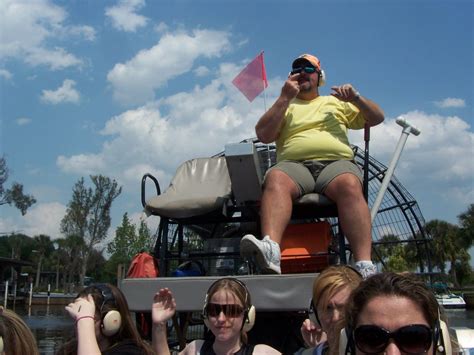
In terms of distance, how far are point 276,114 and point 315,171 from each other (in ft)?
1.95

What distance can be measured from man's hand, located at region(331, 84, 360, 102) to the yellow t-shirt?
271mm

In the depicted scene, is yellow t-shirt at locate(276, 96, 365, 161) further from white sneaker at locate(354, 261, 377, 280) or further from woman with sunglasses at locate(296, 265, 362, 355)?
woman with sunglasses at locate(296, 265, 362, 355)

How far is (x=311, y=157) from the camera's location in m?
4.43

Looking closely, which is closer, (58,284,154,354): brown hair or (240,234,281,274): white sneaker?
(58,284,154,354): brown hair

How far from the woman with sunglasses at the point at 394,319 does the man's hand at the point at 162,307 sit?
65.8 inches

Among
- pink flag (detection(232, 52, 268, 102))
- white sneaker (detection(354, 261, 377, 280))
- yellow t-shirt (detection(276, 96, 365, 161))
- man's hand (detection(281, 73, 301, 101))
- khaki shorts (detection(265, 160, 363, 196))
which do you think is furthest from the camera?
pink flag (detection(232, 52, 268, 102))

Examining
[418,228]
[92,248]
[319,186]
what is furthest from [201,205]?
[92,248]

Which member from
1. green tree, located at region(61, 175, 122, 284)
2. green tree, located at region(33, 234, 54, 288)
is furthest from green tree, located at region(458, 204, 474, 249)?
green tree, located at region(33, 234, 54, 288)

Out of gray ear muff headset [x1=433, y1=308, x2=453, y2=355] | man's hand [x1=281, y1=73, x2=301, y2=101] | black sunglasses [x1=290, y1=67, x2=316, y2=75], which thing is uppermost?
black sunglasses [x1=290, y1=67, x2=316, y2=75]

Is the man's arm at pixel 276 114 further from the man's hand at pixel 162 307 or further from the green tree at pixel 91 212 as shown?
the green tree at pixel 91 212

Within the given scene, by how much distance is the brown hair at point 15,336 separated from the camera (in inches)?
84.8

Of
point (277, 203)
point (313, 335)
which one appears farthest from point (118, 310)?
point (277, 203)

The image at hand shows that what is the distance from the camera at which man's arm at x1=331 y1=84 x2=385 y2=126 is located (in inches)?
173

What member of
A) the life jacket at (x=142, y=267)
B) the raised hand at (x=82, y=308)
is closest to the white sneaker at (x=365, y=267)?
the life jacket at (x=142, y=267)
